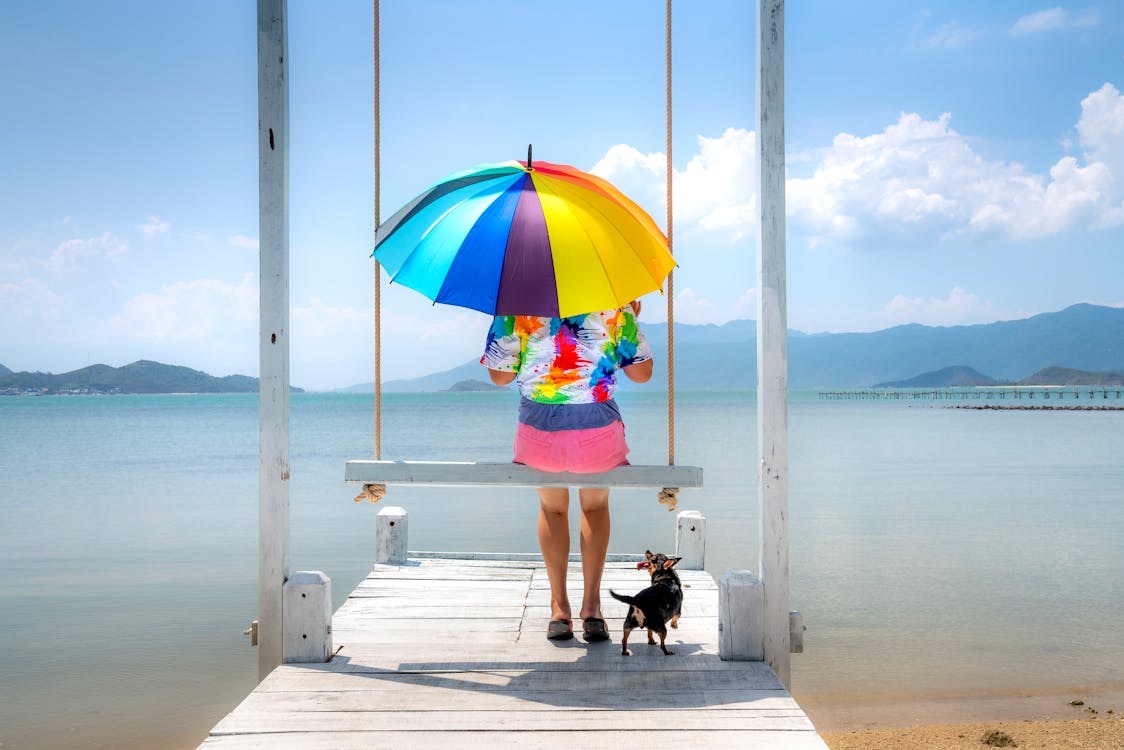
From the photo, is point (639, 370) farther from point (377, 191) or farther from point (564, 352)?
point (377, 191)

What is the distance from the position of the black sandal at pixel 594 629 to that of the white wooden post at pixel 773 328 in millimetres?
719

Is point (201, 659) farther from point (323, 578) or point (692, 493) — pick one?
point (692, 493)

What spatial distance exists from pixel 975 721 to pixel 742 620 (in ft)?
8.49

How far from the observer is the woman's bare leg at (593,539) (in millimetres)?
3953

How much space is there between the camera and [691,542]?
19.4 ft

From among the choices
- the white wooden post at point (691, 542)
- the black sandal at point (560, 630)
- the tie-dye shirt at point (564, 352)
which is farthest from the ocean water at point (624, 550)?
the tie-dye shirt at point (564, 352)

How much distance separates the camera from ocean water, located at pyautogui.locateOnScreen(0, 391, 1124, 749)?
19.7 ft

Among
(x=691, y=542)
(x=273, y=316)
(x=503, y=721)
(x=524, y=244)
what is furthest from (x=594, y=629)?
(x=691, y=542)

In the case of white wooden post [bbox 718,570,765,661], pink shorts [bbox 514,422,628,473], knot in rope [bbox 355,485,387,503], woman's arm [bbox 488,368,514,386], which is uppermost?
woman's arm [bbox 488,368,514,386]

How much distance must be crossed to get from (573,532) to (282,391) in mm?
7488

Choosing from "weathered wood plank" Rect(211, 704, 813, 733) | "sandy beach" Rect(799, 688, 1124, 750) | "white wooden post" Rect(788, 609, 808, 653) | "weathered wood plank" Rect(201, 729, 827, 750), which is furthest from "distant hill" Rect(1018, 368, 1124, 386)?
"weathered wood plank" Rect(201, 729, 827, 750)

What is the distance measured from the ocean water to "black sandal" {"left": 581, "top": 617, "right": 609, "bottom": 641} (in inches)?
101

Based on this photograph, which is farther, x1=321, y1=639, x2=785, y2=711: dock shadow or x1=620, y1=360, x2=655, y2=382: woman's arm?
x1=620, y1=360, x2=655, y2=382: woman's arm

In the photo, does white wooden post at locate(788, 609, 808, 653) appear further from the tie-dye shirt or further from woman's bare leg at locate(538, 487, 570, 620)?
the tie-dye shirt
